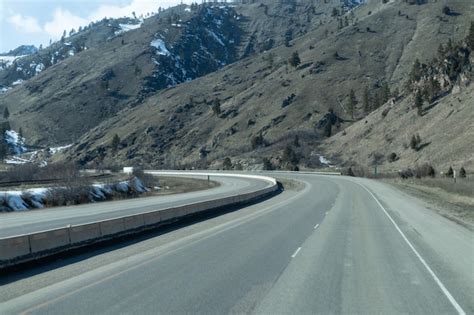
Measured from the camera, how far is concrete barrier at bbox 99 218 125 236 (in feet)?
56.1

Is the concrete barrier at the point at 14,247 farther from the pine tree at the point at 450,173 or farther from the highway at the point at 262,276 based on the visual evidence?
the pine tree at the point at 450,173

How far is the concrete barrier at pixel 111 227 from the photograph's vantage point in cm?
1711

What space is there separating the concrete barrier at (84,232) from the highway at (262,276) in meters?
0.60

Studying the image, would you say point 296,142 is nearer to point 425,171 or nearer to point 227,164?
point 227,164

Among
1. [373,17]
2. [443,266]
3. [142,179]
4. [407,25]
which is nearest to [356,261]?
[443,266]

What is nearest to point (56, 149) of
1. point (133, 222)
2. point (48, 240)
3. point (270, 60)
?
point (270, 60)

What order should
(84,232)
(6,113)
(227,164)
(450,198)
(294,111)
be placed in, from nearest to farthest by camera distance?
1. (84,232)
2. (450,198)
3. (227,164)
4. (294,111)
5. (6,113)

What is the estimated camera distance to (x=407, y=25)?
16550cm

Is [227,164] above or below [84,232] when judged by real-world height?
above

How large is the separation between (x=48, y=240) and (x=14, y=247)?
1.44 metres

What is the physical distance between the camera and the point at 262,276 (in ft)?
37.8

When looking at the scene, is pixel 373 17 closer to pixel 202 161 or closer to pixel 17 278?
pixel 202 161

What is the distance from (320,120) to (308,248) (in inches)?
4183

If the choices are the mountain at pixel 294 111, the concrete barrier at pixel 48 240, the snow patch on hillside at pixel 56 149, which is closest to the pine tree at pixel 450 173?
the mountain at pixel 294 111
